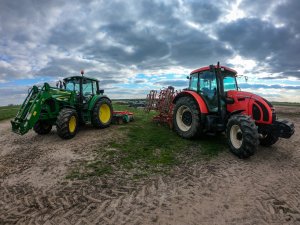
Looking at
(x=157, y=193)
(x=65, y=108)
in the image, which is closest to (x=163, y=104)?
(x=65, y=108)

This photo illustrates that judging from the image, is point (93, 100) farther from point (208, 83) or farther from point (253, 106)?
point (253, 106)

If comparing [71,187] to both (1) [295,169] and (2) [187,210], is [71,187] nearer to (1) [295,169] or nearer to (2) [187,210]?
(2) [187,210]

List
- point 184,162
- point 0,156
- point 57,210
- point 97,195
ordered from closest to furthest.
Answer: point 57,210 < point 97,195 < point 184,162 < point 0,156

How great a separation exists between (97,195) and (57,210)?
803 millimetres

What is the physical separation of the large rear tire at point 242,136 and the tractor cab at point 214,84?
1.20 meters

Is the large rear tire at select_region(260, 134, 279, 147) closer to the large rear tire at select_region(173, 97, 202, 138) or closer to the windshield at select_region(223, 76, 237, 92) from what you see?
the windshield at select_region(223, 76, 237, 92)

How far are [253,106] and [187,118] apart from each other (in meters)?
2.57

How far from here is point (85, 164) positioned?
639 cm

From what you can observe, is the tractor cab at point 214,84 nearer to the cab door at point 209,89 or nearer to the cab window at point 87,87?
the cab door at point 209,89

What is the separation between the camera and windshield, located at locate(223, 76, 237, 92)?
27.9 feet

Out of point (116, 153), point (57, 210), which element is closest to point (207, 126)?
point (116, 153)

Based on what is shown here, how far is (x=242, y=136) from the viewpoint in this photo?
6719mm

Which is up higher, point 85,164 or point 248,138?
point 248,138

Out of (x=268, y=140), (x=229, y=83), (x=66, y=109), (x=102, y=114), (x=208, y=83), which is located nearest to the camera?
(x=268, y=140)
